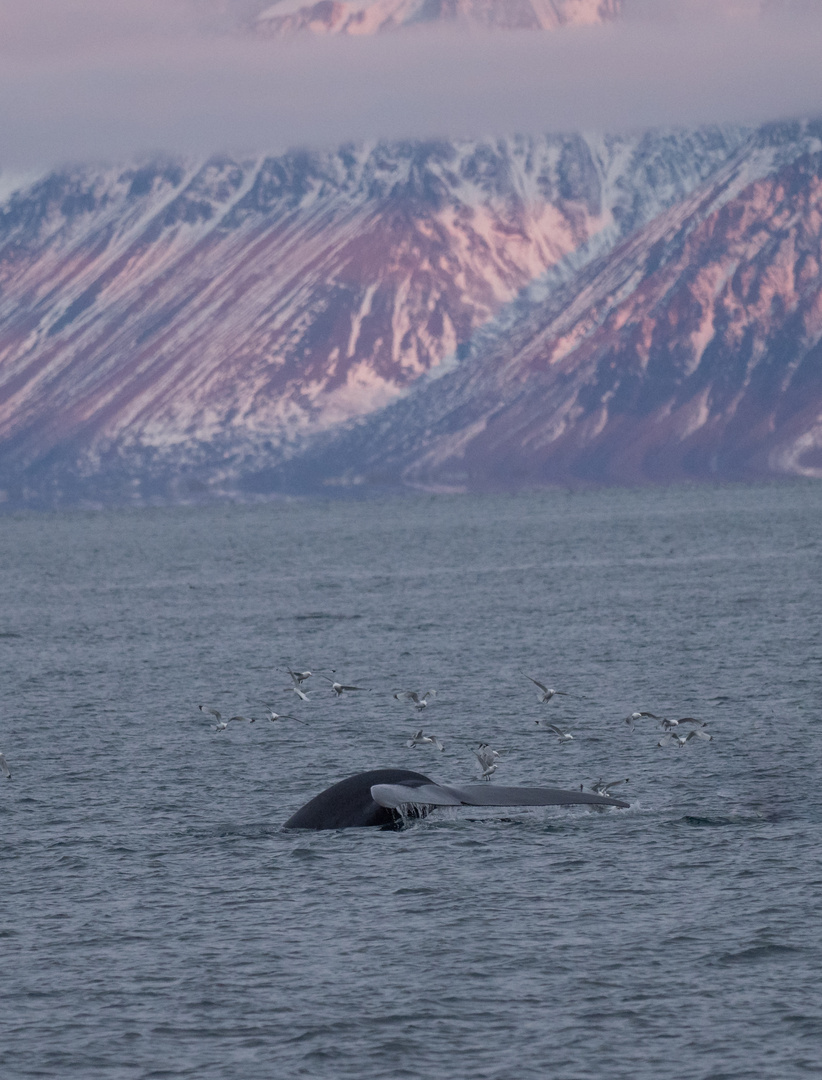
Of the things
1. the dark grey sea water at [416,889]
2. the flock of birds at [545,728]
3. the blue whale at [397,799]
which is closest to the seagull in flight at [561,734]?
the flock of birds at [545,728]

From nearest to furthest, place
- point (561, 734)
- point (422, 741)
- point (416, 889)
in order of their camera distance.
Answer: point (416, 889) < point (561, 734) < point (422, 741)

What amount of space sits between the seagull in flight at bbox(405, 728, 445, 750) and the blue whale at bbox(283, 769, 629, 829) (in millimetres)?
7417

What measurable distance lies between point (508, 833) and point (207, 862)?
23.8 feet

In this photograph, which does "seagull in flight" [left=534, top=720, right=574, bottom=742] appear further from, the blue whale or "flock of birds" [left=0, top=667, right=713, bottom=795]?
the blue whale

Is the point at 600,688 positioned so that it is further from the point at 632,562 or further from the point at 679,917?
the point at 632,562

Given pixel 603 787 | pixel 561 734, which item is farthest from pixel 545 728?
pixel 603 787

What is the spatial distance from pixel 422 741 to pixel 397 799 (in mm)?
13206

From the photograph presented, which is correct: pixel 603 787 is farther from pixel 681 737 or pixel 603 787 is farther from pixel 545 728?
pixel 545 728

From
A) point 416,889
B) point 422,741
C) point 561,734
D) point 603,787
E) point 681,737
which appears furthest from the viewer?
point 422,741

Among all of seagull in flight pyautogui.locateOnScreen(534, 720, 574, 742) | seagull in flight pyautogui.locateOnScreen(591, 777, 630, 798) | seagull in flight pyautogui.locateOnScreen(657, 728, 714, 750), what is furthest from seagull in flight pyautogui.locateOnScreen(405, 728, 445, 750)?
seagull in flight pyautogui.locateOnScreen(657, 728, 714, 750)

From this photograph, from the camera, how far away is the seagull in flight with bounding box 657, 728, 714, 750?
49859mm

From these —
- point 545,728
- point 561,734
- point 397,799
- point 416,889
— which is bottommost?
point 416,889

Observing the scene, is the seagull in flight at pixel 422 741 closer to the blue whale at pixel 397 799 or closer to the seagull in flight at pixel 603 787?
the seagull in flight at pixel 603 787

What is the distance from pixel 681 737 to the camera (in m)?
52.6
